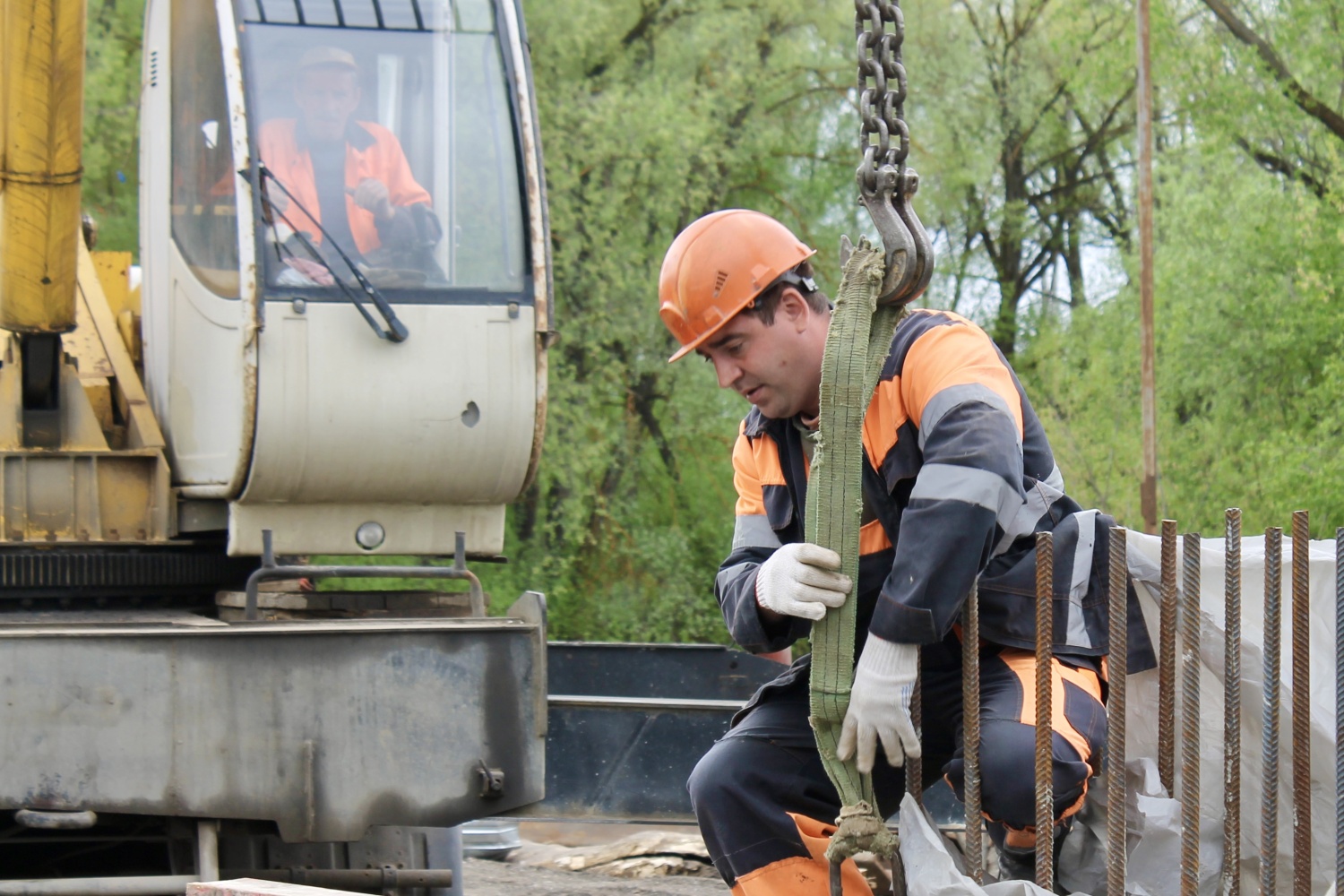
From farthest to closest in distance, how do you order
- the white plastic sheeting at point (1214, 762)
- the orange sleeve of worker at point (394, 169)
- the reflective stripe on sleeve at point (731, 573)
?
the orange sleeve of worker at point (394, 169) < the reflective stripe on sleeve at point (731, 573) < the white plastic sheeting at point (1214, 762)

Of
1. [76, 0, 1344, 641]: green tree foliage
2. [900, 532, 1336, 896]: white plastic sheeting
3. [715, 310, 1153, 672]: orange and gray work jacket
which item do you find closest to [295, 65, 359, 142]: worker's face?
[715, 310, 1153, 672]: orange and gray work jacket

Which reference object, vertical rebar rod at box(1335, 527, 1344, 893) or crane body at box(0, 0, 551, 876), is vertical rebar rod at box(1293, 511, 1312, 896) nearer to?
vertical rebar rod at box(1335, 527, 1344, 893)

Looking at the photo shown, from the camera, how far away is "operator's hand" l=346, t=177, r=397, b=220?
5.02 meters

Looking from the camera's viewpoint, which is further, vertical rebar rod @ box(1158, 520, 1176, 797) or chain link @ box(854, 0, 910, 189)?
vertical rebar rod @ box(1158, 520, 1176, 797)

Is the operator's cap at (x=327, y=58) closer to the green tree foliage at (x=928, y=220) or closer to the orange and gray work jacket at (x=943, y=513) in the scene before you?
the orange and gray work jacket at (x=943, y=513)

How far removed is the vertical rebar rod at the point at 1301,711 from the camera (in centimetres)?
294

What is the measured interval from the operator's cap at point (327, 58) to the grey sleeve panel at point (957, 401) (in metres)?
2.70

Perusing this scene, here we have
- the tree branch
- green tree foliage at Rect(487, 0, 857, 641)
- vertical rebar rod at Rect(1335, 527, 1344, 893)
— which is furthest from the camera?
green tree foliage at Rect(487, 0, 857, 641)

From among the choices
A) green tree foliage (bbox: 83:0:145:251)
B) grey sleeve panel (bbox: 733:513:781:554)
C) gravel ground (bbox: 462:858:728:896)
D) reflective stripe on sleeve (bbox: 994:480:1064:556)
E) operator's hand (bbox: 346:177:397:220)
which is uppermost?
green tree foliage (bbox: 83:0:145:251)

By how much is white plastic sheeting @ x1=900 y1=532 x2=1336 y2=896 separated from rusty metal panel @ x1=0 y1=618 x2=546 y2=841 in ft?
5.55

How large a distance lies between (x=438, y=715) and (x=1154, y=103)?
15904mm

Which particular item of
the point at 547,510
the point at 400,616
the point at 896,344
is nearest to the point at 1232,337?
the point at 547,510

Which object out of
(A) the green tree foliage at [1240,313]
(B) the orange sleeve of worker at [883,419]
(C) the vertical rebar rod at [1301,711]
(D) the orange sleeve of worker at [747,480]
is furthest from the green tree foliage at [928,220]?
(B) the orange sleeve of worker at [883,419]

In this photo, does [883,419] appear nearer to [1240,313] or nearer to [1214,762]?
[1214,762]
